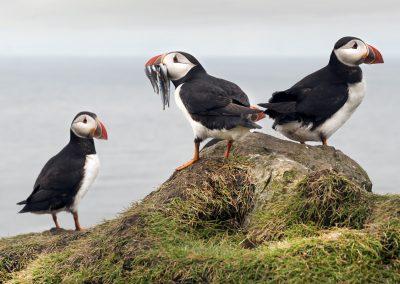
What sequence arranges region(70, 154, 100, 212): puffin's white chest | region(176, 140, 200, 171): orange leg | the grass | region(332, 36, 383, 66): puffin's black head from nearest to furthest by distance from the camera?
1. the grass
2. region(176, 140, 200, 171): orange leg
3. region(332, 36, 383, 66): puffin's black head
4. region(70, 154, 100, 212): puffin's white chest

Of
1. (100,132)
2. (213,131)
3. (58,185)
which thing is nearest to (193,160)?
(213,131)

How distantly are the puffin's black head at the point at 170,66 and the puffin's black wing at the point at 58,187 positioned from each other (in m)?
1.62

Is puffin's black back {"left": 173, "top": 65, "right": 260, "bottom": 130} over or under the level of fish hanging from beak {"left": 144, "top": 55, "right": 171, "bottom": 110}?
under

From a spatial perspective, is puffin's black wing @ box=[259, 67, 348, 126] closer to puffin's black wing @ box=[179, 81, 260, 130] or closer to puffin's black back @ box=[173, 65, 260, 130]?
puffin's black back @ box=[173, 65, 260, 130]

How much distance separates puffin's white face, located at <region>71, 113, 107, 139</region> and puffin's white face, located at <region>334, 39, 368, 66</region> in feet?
9.72

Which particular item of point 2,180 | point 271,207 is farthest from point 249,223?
point 2,180

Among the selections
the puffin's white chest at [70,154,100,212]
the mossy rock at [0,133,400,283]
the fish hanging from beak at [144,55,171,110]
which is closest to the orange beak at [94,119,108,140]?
the puffin's white chest at [70,154,100,212]

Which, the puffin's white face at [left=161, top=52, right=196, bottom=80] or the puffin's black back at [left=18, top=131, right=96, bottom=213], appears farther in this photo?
the puffin's black back at [left=18, top=131, right=96, bottom=213]

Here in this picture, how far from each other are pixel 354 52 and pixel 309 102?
2.58 ft

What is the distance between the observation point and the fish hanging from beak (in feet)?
28.1

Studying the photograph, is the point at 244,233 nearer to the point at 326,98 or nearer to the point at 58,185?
the point at 326,98

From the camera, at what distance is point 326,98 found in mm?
8984

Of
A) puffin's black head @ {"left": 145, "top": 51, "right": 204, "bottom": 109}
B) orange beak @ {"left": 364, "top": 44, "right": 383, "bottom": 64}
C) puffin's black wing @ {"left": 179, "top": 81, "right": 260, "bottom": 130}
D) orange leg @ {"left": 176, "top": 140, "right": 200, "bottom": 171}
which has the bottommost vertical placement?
orange leg @ {"left": 176, "top": 140, "right": 200, "bottom": 171}

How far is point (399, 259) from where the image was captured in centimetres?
578
